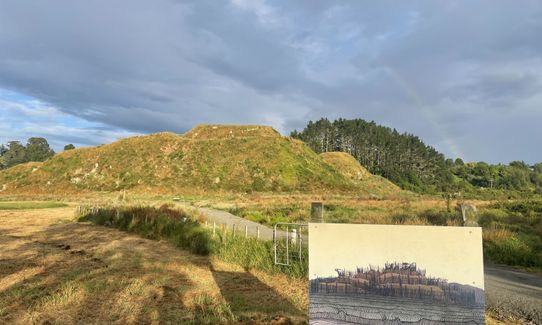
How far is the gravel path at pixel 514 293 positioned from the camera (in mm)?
7266

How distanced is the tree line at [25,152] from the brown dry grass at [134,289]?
546 ft

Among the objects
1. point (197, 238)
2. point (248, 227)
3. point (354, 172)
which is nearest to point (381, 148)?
point (354, 172)

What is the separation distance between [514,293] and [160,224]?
43.6 ft

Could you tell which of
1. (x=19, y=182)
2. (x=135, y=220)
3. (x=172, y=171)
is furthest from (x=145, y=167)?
(x=135, y=220)

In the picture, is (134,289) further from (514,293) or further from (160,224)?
(160,224)

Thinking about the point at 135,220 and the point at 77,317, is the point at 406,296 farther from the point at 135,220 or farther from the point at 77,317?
the point at 135,220

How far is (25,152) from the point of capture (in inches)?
6427

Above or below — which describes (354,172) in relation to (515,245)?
above

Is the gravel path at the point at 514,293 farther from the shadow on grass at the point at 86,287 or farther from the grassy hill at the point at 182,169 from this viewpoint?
the grassy hill at the point at 182,169

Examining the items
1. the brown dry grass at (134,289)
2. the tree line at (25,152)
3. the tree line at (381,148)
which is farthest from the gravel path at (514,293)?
the tree line at (25,152)

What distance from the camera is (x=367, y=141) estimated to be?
125 meters

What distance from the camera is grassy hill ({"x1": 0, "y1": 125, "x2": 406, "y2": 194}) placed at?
66.3 metres

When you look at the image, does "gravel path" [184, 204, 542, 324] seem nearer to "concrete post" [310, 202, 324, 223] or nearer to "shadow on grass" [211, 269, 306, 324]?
"shadow on grass" [211, 269, 306, 324]

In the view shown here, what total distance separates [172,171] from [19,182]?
27.7 m
